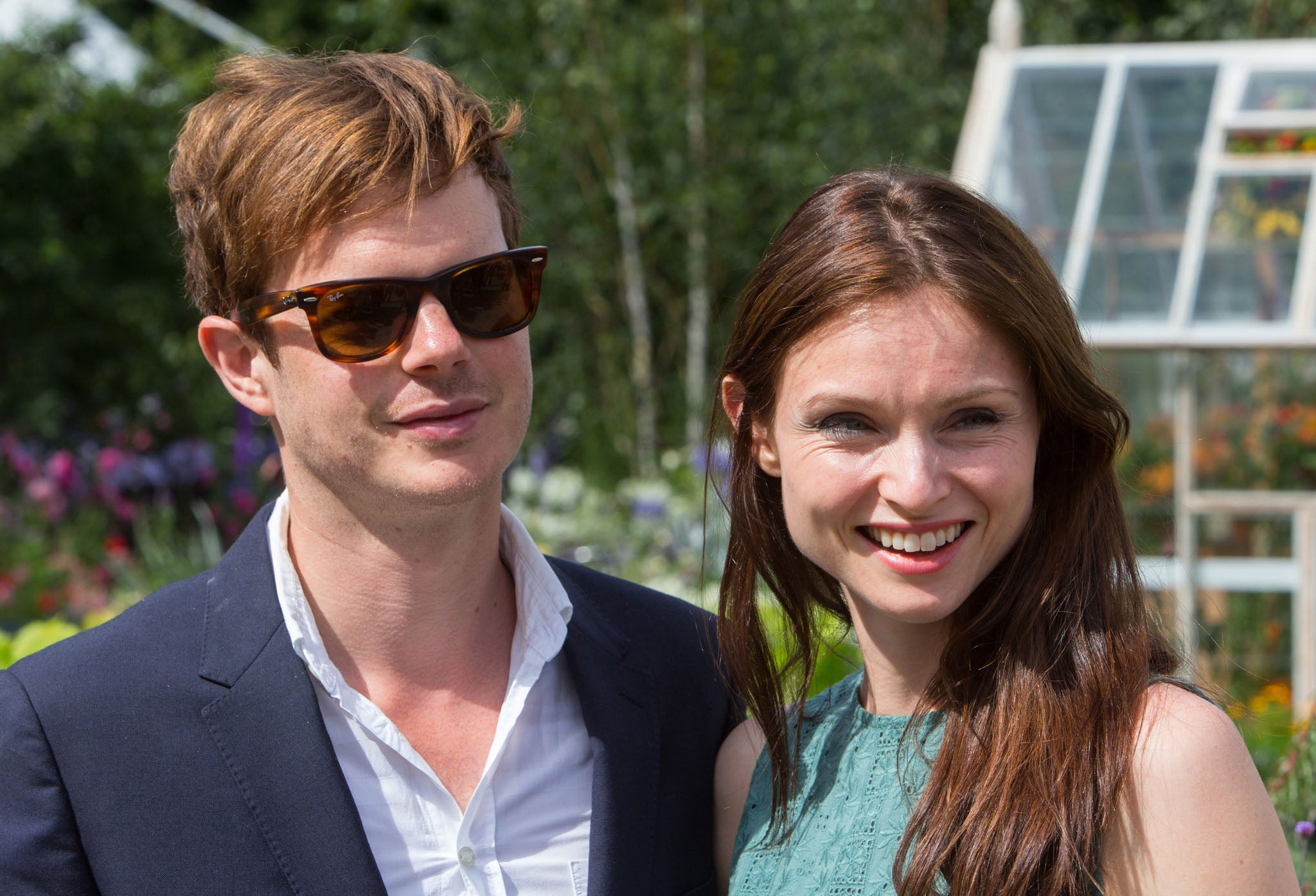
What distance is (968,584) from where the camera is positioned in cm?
174

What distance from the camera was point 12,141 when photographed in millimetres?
7805

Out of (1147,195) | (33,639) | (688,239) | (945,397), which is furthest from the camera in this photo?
(688,239)

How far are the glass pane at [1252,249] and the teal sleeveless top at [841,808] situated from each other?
143 inches

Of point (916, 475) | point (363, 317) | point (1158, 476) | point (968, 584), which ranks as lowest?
point (1158, 476)

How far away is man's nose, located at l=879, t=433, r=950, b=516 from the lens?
1.66 meters

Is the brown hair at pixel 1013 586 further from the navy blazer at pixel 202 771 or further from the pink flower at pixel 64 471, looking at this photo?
the pink flower at pixel 64 471

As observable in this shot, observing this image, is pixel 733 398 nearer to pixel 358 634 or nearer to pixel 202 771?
pixel 358 634

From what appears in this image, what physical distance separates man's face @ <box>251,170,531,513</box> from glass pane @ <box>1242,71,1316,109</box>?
481cm

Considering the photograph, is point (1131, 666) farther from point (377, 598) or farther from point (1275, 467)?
point (1275, 467)

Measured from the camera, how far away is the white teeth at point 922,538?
1.71m

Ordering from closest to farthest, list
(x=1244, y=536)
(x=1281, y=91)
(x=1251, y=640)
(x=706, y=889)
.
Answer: (x=706, y=889) < (x=1281, y=91) < (x=1251, y=640) < (x=1244, y=536)

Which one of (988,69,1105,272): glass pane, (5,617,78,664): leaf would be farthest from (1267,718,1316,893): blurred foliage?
(988,69,1105,272): glass pane

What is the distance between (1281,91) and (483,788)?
207 inches

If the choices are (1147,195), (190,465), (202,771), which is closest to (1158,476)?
(1147,195)
